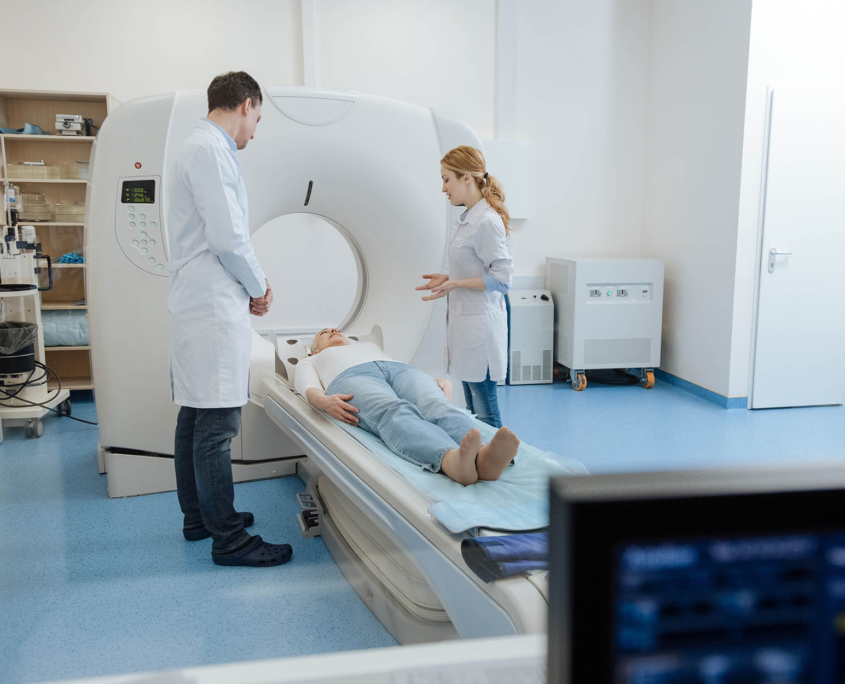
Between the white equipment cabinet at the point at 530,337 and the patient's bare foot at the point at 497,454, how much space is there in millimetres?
2869

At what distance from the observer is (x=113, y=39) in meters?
4.26

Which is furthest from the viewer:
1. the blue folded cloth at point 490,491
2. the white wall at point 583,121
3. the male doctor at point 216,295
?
the white wall at point 583,121

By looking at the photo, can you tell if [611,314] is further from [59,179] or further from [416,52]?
[59,179]

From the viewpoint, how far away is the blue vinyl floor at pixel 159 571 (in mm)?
1787

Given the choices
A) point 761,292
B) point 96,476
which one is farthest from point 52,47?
point 761,292

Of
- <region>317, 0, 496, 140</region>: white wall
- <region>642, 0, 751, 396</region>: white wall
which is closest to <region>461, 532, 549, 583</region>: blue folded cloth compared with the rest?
<region>642, 0, 751, 396</region>: white wall

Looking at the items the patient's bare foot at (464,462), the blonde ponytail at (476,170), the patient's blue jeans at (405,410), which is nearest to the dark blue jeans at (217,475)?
the patient's blue jeans at (405,410)

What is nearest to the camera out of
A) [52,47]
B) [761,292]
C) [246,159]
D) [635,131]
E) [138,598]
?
[138,598]

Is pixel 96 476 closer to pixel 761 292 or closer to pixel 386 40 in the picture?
pixel 386 40

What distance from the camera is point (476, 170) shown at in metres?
2.77

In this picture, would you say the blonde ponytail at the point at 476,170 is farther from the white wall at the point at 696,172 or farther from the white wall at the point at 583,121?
the white wall at the point at 583,121

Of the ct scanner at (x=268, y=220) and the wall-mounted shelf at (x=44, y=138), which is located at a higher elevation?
the wall-mounted shelf at (x=44, y=138)

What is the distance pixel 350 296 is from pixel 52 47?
7.59ft

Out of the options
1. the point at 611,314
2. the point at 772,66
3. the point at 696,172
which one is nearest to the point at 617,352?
the point at 611,314
